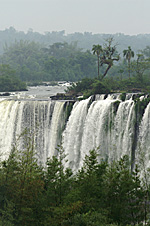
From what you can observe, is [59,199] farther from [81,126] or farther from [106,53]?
[106,53]

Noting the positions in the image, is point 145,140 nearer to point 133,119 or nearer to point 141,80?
point 133,119

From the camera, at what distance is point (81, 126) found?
29.4 metres

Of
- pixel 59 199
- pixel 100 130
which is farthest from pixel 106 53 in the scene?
pixel 59 199

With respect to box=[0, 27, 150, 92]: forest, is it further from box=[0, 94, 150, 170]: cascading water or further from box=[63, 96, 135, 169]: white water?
box=[63, 96, 135, 169]: white water

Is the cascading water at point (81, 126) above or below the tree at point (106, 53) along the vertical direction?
below

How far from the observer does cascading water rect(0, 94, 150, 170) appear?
26156mm

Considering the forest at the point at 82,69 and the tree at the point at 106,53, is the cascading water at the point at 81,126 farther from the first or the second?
the tree at the point at 106,53

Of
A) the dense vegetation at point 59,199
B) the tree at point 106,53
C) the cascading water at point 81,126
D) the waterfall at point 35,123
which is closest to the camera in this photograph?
the dense vegetation at point 59,199

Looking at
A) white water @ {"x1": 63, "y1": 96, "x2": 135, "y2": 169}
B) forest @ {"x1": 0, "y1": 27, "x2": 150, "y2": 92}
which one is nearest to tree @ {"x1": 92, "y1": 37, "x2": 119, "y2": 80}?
forest @ {"x1": 0, "y1": 27, "x2": 150, "y2": 92}

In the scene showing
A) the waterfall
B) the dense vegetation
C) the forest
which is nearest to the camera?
the dense vegetation

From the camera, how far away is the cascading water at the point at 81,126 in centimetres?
2616

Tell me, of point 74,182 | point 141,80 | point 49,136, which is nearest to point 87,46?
point 141,80

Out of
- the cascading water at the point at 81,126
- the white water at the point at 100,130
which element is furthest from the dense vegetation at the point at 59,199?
the white water at the point at 100,130

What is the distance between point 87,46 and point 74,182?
14970cm
